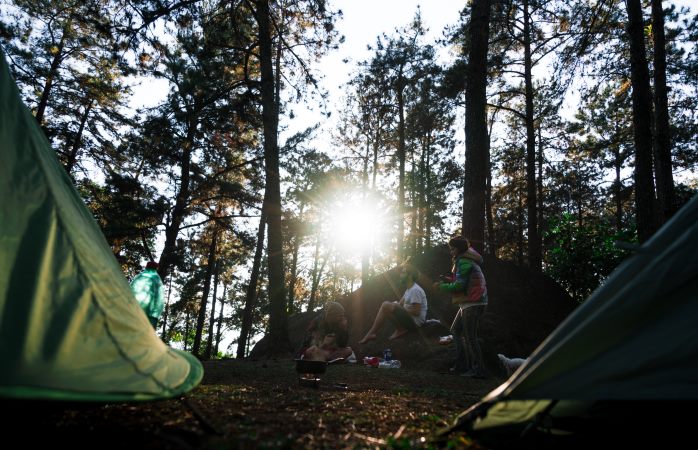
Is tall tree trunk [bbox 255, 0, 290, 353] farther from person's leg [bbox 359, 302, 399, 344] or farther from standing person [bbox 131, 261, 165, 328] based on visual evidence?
standing person [bbox 131, 261, 165, 328]

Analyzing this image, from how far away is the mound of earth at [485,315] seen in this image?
831cm

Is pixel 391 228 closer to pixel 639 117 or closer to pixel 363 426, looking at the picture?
pixel 639 117

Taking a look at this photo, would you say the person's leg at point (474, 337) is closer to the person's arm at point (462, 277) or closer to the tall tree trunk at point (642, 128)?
the person's arm at point (462, 277)

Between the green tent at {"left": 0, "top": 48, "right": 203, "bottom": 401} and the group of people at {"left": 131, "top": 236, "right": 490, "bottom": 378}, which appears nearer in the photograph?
the green tent at {"left": 0, "top": 48, "right": 203, "bottom": 401}

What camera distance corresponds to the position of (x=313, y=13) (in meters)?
10.8

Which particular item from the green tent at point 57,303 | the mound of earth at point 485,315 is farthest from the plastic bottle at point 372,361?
the green tent at point 57,303

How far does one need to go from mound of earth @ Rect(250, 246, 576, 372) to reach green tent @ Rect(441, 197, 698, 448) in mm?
5651

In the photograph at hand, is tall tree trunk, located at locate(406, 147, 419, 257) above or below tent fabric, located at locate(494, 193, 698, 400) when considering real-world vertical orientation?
above

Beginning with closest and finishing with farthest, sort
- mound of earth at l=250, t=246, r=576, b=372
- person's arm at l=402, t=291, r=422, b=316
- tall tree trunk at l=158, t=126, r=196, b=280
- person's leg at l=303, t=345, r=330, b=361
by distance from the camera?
person's leg at l=303, t=345, r=330, b=361 < mound of earth at l=250, t=246, r=576, b=372 < person's arm at l=402, t=291, r=422, b=316 < tall tree trunk at l=158, t=126, r=196, b=280

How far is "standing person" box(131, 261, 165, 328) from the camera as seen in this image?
732cm

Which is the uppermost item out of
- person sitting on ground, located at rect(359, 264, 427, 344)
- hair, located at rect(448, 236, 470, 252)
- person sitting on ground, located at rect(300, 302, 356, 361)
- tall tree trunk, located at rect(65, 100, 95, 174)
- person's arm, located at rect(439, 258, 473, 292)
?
tall tree trunk, located at rect(65, 100, 95, 174)

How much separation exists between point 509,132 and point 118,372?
24041 mm

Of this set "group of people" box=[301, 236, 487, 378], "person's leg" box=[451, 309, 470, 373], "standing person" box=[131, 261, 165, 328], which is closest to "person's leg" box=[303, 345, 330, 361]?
"group of people" box=[301, 236, 487, 378]

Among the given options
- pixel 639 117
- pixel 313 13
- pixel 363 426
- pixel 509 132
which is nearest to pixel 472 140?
pixel 639 117
